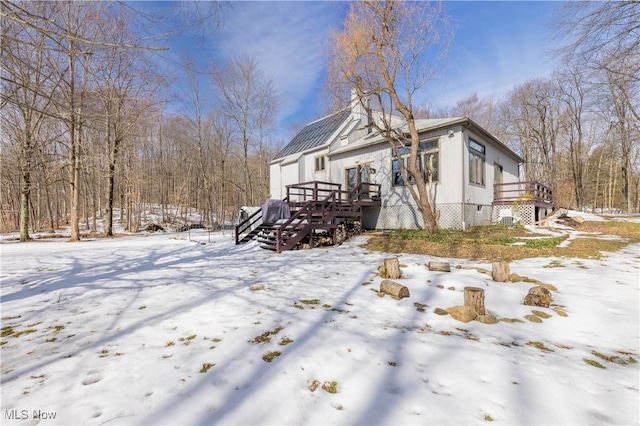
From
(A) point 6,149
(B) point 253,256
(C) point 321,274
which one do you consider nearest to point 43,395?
(C) point 321,274

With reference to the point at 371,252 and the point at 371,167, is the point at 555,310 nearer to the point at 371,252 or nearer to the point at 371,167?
the point at 371,252

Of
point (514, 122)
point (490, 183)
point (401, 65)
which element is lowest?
point (490, 183)

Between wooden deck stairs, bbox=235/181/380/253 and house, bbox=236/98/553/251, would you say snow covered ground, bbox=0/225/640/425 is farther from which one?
house, bbox=236/98/553/251

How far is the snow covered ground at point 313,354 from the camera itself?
5.51ft

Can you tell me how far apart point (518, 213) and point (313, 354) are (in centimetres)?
1498

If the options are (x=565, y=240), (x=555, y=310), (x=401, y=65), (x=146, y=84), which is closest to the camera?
(x=555, y=310)

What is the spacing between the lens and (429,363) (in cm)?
218

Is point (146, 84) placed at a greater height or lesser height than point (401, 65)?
greater

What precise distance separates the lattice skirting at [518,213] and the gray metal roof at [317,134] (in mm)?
10025

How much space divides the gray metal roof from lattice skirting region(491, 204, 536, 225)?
10025mm

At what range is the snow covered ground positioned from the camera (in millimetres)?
1681

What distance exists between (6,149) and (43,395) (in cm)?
1592

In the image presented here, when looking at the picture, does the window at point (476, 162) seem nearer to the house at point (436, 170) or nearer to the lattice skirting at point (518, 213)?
the house at point (436, 170)

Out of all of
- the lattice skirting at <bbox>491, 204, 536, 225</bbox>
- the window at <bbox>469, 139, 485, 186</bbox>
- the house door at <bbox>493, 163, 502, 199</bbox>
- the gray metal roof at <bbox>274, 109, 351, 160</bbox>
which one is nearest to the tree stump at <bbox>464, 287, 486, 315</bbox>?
the window at <bbox>469, 139, 485, 186</bbox>
